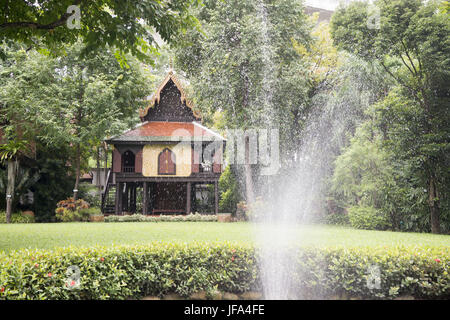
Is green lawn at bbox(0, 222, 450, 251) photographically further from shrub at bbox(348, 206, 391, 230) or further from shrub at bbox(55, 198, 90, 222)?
shrub at bbox(55, 198, 90, 222)

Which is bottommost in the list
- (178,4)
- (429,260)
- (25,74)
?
(429,260)

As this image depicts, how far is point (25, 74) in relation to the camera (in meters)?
16.7

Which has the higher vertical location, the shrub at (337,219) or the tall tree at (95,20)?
the tall tree at (95,20)

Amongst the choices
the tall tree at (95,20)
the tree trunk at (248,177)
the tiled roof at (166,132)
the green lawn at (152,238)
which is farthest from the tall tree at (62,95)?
the tall tree at (95,20)

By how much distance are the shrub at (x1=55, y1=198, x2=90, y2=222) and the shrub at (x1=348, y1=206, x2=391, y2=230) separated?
12154 millimetres

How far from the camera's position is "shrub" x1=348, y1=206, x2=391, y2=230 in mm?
14219

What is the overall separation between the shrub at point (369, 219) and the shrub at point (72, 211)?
12.2 metres

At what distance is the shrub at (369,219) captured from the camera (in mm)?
14219

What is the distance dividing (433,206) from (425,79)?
15.6ft

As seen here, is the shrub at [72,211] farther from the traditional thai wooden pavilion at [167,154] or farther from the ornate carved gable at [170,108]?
the ornate carved gable at [170,108]

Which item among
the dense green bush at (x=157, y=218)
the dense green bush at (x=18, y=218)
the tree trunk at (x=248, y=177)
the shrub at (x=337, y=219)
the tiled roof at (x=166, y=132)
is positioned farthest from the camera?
the tree trunk at (x=248, y=177)
